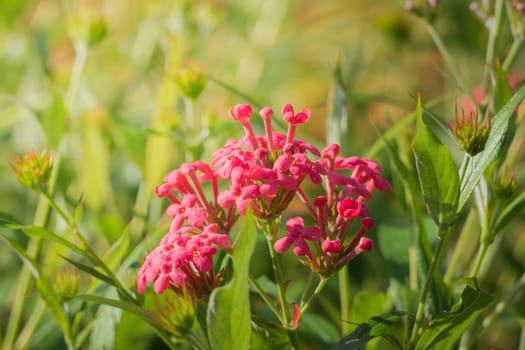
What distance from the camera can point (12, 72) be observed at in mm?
1758

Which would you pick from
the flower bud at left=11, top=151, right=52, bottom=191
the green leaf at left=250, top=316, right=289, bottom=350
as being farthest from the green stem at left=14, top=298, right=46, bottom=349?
the green leaf at left=250, top=316, right=289, bottom=350

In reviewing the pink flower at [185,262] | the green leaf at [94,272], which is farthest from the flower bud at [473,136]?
the green leaf at [94,272]

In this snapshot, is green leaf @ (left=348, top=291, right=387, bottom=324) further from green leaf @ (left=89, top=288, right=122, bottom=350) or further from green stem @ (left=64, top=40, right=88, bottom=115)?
green stem @ (left=64, top=40, right=88, bottom=115)

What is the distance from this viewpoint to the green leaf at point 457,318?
25.3 inches

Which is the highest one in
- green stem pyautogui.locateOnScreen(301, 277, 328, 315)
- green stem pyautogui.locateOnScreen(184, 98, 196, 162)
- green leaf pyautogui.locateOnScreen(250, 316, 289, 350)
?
green stem pyautogui.locateOnScreen(184, 98, 196, 162)

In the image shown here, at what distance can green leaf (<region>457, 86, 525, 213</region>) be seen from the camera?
0.64m

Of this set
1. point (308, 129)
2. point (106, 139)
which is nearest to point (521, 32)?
point (106, 139)

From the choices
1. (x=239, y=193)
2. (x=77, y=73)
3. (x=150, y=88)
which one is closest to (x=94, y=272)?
(x=239, y=193)

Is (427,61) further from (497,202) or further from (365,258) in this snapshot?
(497,202)

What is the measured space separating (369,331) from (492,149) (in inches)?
7.4

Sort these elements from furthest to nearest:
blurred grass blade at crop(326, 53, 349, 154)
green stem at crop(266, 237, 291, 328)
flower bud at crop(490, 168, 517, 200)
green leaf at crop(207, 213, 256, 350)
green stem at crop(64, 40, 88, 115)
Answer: green stem at crop(64, 40, 88, 115)
blurred grass blade at crop(326, 53, 349, 154)
flower bud at crop(490, 168, 517, 200)
green stem at crop(266, 237, 291, 328)
green leaf at crop(207, 213, 256, 350)

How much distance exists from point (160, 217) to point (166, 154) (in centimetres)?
11

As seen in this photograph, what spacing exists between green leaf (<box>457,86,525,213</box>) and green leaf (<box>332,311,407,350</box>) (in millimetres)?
116

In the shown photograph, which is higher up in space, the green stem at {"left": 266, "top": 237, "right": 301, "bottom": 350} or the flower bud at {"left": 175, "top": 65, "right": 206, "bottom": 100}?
the flower bud at {"left": 175, "top": 65, "right": 206, "bottom": 100}
